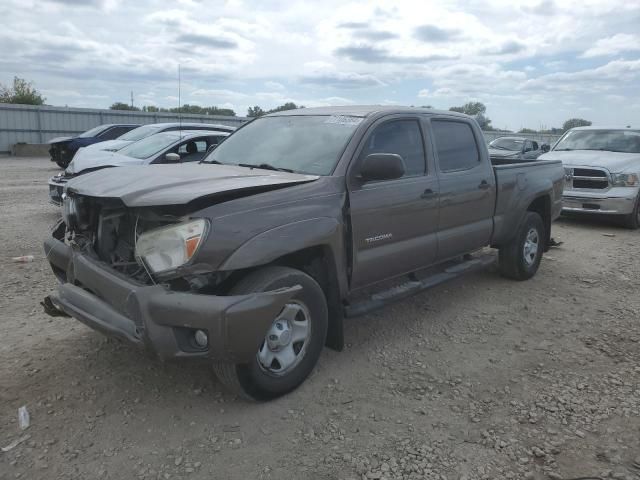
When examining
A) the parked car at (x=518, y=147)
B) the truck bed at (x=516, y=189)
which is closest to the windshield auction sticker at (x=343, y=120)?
the truck bed at (x=516, y=189)

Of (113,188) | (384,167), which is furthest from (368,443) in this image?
(113,188)

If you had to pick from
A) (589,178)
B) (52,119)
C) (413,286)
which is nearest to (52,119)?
(52,119)

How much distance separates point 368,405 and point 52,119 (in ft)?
87.8

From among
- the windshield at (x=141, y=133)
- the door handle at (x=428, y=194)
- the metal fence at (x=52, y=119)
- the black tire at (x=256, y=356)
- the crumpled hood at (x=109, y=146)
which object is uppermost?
the metal fence at (x=52, y=119)

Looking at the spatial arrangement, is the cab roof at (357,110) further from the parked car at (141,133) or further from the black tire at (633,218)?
the black tire at (633,218)

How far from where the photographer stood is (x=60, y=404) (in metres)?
3.28

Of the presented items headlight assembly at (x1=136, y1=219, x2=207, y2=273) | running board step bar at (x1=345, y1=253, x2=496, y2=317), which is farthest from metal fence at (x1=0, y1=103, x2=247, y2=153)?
headlight assembly at (x1=136, y1=219, x2=207, y2=273)

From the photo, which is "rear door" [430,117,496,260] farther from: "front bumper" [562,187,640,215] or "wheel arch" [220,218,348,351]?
"front bumper" [562,187,640,215]

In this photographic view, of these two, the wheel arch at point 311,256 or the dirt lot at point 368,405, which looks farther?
the wheel arch at point 311,256

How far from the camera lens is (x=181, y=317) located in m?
2.88

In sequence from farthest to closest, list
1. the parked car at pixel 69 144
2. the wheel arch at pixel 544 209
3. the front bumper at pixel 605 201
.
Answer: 1. the parked car at pixel 69 144
2. the front bumper at pixel 605 201
3. the wheel arch at pixel 544 209

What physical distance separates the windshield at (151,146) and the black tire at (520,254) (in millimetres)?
5667

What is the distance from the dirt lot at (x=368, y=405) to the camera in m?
2.83

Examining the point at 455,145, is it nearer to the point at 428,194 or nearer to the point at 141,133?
the point at 428,194
